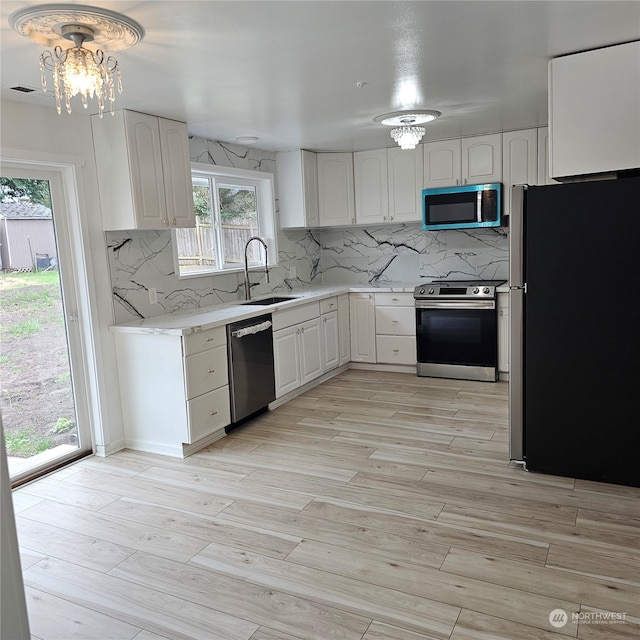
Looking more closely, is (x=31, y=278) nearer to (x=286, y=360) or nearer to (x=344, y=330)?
(x=286, y=360)

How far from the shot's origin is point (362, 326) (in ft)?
18.9

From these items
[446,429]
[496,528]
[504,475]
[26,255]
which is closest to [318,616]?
[496,528]

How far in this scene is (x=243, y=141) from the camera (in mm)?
4922

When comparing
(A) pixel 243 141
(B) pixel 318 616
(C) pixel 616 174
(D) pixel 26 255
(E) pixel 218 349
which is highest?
(A) pixel 243 141

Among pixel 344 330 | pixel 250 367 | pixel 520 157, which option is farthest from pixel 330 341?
pixel 520 157

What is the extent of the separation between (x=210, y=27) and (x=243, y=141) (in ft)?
8.58

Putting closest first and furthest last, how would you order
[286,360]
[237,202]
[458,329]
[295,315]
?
1. [286,360]
2. [295,315]
3. [458,329]
4. [237,202]

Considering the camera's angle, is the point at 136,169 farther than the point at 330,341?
No

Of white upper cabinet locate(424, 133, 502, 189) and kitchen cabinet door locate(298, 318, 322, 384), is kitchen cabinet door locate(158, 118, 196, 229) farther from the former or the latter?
white upper cabinet locate(424, 133, 502, 189)

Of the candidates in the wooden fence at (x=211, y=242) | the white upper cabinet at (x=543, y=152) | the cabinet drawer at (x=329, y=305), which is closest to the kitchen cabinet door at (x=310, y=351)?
the cabinet drawer at (x=329, y=305)

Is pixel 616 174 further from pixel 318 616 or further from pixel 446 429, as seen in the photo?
pixel 318 616

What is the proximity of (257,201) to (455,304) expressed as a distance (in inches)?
86.2

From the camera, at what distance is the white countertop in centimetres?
368

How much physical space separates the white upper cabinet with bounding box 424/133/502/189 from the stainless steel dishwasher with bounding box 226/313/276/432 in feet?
7.50
